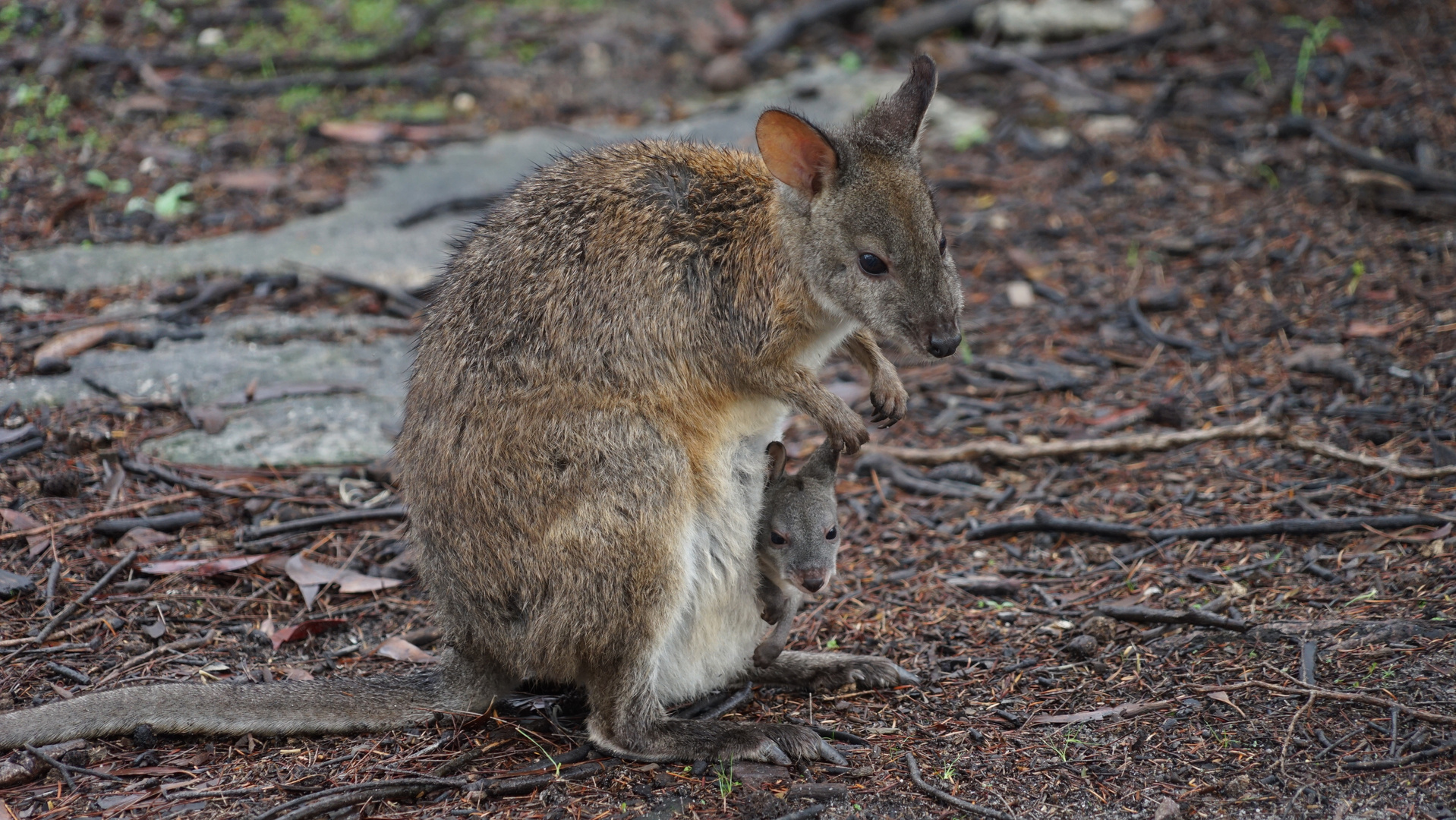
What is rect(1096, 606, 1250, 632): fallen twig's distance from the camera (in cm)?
426

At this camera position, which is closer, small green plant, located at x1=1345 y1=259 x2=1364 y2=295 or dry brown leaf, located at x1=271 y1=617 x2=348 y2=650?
dry brown leaf, located at x1=271 y1=617 x2=348 y2=650

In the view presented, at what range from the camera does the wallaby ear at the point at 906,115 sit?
13.9 feet

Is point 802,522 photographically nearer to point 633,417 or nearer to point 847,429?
point 847,429

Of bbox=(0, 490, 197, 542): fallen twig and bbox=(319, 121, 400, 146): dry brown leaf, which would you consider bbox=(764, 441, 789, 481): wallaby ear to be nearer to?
bbox=(0, 490, 197, 542): fallen twig

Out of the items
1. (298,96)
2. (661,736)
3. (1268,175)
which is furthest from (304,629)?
(1268,175)

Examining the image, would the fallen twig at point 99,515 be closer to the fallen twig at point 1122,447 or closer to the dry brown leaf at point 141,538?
the dry brown leaf at point 141,538

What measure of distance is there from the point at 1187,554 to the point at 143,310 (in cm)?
545

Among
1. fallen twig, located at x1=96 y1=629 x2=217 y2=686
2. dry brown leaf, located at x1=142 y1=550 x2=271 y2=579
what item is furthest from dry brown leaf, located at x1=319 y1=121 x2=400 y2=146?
fallen twig, located at x1=96 y1=629 x2=217 y2=686

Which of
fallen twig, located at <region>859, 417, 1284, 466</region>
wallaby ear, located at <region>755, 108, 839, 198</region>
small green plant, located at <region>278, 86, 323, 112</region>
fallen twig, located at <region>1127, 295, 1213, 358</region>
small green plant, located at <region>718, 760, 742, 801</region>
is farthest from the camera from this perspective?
small green plant, located at <region>278, 86, 323, 112</region>

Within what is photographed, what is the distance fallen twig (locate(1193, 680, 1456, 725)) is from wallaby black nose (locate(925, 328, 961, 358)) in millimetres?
1393

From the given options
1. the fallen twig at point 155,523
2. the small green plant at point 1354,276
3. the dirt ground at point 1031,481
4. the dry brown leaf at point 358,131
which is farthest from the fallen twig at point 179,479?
the small green plant at point 1354,276

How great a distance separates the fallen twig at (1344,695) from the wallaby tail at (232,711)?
266cm

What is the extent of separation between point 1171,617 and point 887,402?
1.29m

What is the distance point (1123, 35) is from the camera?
386 inches
